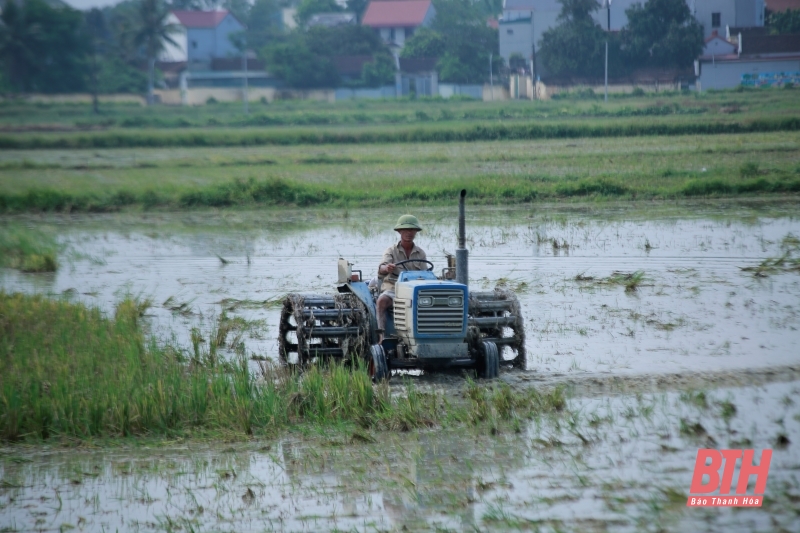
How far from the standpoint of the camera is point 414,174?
92.5 feet

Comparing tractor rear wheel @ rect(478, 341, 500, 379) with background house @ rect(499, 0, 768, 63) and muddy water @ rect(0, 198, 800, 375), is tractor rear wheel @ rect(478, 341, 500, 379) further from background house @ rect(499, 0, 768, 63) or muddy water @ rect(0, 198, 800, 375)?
background house @ rect(499, 0, 768, 63)

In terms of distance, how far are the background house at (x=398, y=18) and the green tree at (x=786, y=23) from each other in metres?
27.4

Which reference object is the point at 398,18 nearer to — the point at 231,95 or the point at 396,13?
the point at 396,13

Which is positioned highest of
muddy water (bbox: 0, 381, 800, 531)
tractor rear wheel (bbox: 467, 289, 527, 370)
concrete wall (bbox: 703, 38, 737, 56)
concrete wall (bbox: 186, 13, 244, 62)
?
concrete wall (bbox: 186, 13, 244, 62)

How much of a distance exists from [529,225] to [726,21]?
150ft

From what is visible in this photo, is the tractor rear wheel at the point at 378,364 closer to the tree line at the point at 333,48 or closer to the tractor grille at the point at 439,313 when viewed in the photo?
the tractor grille at the point at 439,313

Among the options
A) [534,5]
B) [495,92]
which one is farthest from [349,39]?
[534,5]

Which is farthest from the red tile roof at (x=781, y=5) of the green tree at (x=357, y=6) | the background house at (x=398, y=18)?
the green tree at (x=357, y=6)

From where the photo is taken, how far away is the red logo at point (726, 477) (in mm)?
5402

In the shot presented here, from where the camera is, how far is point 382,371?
27.8 ft

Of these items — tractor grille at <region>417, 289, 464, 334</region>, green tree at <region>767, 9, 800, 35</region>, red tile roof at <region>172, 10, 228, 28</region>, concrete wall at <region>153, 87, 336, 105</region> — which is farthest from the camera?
red tile roof at <region>172, 10, 228, 28</region>

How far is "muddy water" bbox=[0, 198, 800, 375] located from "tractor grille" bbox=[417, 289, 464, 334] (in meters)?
1.18

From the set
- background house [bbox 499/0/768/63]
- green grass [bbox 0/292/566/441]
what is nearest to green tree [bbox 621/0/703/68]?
background house [bbox 499/0/768/63]

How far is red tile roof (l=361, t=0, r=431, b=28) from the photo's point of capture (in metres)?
76.8
